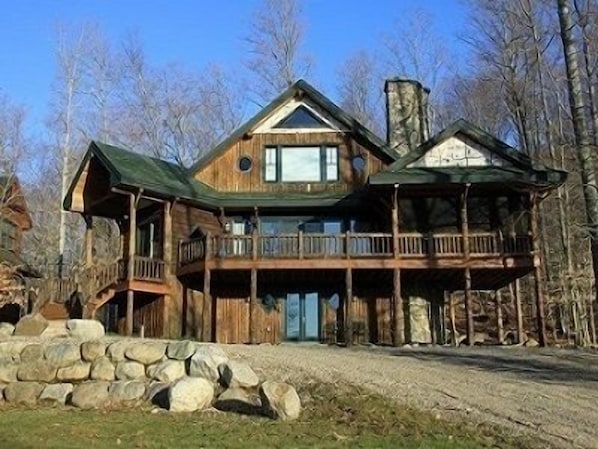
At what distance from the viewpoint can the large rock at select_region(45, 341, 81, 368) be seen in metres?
14.4

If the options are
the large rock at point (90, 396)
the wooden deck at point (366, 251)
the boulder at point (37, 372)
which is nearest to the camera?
the large rock at point (90, 396)

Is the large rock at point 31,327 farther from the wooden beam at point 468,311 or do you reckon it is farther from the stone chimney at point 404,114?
the stone chimney at point 404,114

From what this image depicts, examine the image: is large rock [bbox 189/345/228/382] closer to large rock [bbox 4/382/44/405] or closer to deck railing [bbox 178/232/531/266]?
large rock [bbox 4/382/44/405]

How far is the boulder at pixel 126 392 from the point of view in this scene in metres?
13.0

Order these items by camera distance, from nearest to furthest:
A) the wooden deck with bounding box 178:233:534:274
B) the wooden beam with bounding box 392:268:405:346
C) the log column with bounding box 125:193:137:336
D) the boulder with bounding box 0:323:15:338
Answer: the boulder with bounding box 0:323:15:338 < the log column with bounding box 125:193:137:336 < the wooden beam with bounding box 392:268:405:346 < the wooden deck with bounding box 178:233:534:274

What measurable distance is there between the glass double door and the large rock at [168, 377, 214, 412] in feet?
43.0

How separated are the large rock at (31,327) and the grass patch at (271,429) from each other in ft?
18.2

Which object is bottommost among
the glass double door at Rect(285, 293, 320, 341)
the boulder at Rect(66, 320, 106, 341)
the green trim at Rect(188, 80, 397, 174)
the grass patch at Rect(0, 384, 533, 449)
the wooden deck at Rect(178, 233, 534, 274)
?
the grass patch at Rect(0, 384, 533, 449)

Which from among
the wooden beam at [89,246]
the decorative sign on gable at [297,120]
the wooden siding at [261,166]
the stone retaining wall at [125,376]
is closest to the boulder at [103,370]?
the stone retaining wall at [125,376]

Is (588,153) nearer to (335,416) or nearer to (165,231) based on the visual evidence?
(335,416)

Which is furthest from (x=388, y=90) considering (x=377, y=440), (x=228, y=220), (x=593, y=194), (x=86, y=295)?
(x=377, y=440)

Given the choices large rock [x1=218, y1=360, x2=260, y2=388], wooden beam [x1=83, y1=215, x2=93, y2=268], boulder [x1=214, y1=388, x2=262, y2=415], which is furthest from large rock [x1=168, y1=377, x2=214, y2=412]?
wooden beam [x1=83, y1=215, x2=93, y2=268]

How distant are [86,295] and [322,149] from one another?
9.75 metres

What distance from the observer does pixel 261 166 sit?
27312mm
